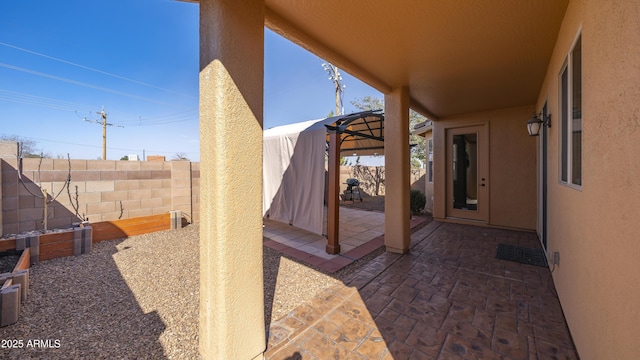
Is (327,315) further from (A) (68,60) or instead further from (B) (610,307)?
(A) (68,60)

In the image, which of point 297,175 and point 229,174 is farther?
point 297,175

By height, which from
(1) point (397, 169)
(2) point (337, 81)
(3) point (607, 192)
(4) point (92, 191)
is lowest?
(4) point (92, 191)

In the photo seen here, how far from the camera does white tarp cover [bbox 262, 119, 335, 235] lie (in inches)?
176

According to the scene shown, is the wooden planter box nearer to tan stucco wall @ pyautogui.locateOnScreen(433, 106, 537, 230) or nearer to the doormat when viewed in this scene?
the doormat

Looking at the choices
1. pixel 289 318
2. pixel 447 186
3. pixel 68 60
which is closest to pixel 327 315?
pixel 289 318

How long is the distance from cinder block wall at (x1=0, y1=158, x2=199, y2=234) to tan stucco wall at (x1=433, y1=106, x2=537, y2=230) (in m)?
7.73

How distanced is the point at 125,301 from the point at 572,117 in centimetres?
509

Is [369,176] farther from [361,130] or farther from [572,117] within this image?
[572,117]

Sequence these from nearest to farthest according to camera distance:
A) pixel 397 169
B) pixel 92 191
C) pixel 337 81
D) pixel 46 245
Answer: pixel 46 245, pixel 397 169, pixel 92 191, pixel 337 81

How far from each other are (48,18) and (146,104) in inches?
610

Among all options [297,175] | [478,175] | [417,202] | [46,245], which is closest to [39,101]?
[46,245]

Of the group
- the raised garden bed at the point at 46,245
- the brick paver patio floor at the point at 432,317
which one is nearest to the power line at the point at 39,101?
the raised garden bed at the point at 46,245

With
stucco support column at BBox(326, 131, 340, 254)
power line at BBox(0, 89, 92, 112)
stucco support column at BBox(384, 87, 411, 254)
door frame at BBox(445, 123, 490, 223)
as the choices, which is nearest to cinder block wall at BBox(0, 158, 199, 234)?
stucco support column at BBox(326, 131, 340, 254)

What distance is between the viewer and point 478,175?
6102 millimetres
